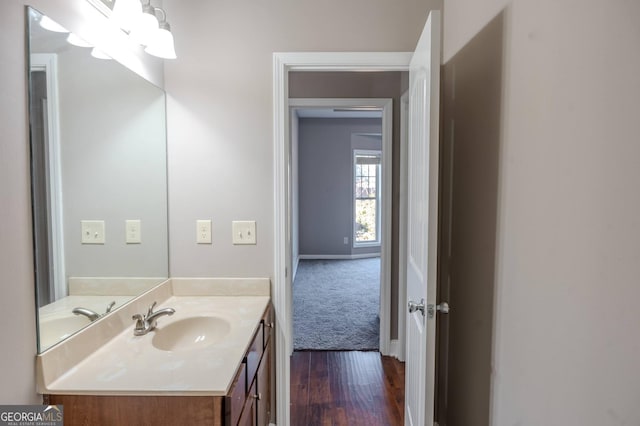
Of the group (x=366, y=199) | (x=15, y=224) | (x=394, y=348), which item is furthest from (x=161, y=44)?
(x=366, y=199)

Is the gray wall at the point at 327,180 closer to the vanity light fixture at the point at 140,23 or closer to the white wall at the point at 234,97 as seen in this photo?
the white wall at the point at 234,97

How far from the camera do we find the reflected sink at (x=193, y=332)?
153cm

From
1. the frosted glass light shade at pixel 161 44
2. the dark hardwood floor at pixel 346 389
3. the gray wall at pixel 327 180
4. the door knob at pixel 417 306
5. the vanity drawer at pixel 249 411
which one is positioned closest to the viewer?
the vanity drawer at pixel 249 411

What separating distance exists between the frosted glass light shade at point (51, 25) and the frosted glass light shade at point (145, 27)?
1.08 feet

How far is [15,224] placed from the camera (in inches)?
38.9

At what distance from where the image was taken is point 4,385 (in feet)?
3.14

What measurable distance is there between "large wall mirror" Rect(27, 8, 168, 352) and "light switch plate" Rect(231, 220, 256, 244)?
361mm

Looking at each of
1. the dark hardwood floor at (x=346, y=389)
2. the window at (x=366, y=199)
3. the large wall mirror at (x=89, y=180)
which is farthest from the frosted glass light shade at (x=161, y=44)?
the window at (x=366, y=199)

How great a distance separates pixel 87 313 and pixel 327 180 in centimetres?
544

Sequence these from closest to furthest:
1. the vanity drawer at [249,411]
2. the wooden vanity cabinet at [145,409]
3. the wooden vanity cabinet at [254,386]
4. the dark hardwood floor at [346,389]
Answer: the wooden vanity cabinet at [145,409], the wooden vanity cabinet at [254,386], the vanity drawer at [249,411], the dark hardwood floor at [346,389]

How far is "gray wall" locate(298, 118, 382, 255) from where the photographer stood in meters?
6.43

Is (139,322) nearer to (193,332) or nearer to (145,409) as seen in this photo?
(193,332)

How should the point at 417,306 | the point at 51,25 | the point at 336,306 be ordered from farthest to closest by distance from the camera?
the point at 336,306, the point at 417,306, the point at 51,25

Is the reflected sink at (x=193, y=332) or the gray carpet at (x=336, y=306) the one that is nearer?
the reflected sink at (x=193, y=332)
